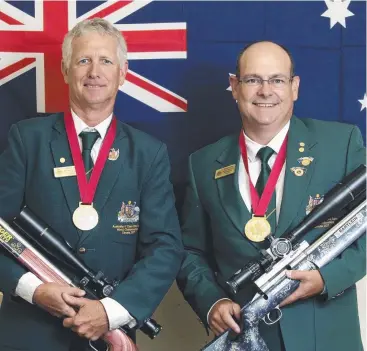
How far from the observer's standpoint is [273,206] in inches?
80.5

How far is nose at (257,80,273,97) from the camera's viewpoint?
207 cm

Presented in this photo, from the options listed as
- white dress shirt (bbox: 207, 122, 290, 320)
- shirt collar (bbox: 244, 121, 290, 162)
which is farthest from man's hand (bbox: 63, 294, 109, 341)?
shirt collar (bbox: 244, 121, 290, 162)

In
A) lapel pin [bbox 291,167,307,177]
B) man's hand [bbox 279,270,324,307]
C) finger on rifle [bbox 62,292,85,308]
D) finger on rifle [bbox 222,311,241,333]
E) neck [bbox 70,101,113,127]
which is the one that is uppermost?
neck [bbox 70,101,113,127]

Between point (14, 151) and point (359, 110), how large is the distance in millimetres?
1379

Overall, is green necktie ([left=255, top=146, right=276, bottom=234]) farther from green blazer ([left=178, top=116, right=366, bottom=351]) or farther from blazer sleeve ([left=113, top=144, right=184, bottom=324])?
blazer sleeve ([left=113, top=144, right=184, bottom=324])

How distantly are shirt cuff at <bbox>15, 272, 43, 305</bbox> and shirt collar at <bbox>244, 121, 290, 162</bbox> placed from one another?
2.68ft

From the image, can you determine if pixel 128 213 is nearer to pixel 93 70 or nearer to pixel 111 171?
pixel 111 171

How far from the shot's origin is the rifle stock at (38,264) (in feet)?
6.31

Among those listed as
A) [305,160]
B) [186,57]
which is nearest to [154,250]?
[305,160]

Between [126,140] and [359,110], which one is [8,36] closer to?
[126,140]

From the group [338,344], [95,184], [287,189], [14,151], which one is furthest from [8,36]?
Answer: [338,344]

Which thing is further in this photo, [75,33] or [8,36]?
[8,36]

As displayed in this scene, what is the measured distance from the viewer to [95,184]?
2.06 meters

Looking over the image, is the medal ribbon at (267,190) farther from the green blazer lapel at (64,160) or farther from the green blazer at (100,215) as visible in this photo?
the green blazer lapel at (64,160)
